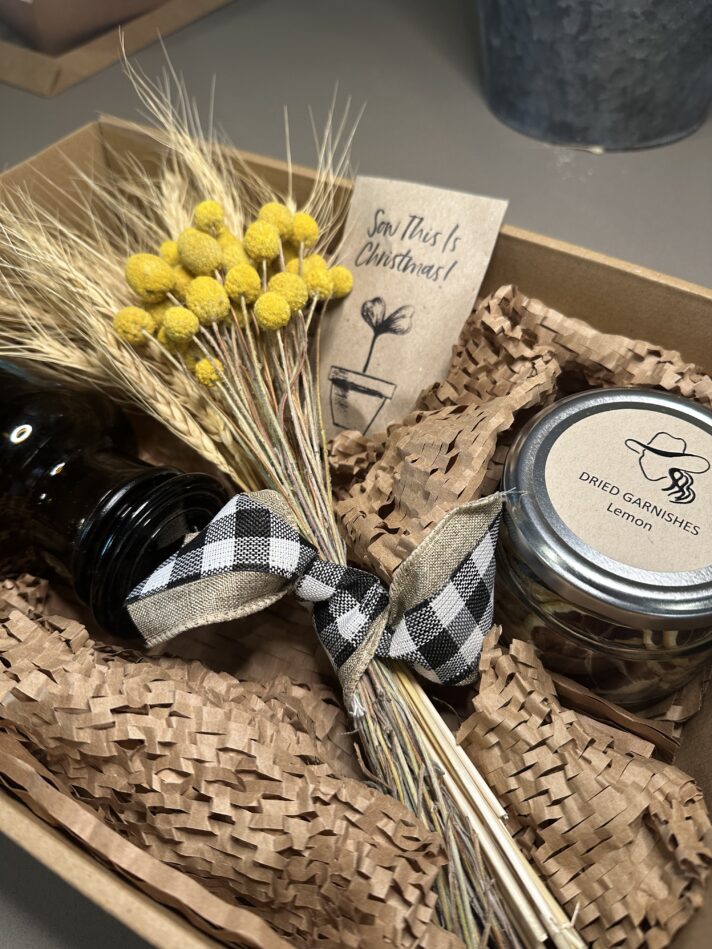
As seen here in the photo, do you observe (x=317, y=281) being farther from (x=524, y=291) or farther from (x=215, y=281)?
(x=524, y=291)

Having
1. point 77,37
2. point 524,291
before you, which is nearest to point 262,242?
point 524,291

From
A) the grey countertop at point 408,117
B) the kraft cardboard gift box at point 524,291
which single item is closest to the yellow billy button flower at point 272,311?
the kraft cardboard gift box at point 524,291

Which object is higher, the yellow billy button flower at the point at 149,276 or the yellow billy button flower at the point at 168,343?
the yellow billy button flower at the point at 149,276

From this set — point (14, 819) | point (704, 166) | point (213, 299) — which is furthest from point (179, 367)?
point (704, 166)

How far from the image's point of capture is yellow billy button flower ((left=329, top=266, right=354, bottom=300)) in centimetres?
73

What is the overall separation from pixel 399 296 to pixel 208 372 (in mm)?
208

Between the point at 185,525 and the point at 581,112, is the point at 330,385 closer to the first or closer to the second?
the point at 185,525

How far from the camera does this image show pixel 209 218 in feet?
2.20

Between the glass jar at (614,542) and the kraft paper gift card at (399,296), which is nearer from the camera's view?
the glass jar at (614,542)

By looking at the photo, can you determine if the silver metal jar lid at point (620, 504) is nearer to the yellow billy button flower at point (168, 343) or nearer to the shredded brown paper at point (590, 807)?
the shredded brown paper at point (590, 807)

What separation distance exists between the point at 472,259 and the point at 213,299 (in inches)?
9.4

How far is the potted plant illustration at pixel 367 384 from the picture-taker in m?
0.73

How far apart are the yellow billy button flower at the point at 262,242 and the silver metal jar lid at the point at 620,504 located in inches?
10.0

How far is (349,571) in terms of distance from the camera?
529 mm
